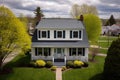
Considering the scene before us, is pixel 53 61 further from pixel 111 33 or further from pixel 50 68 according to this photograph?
pixel 111 33

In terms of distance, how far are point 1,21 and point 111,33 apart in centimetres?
8674

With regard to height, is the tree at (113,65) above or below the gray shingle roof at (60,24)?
below

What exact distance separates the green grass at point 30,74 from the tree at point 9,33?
3.18 meters

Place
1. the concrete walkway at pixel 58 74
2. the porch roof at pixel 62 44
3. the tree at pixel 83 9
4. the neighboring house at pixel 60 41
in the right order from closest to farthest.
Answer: the concrete walkway at pixel 58 74
the porch roof at pixel 62 44
the neighboring house at pixel 60 41
the tree at pixel 83 9

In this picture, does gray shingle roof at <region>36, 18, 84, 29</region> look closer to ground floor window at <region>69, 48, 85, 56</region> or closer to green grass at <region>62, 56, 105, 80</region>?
ground floor window at <region>69, 48, 85, 56</region>

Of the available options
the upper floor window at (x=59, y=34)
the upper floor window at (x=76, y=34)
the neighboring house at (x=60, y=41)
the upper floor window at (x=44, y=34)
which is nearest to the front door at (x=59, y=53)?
the neighboring house at (x=60, y=41)

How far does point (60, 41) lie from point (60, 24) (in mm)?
3167

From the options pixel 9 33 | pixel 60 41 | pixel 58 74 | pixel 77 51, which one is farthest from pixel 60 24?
pixel 9 33

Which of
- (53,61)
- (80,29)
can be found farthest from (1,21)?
(80,29)

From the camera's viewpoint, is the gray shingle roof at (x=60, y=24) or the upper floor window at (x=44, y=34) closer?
the upper floor window at (x=44, y=34)

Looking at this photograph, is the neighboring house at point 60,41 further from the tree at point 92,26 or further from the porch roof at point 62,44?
the tree at point 92,26

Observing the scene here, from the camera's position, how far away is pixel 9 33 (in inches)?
1372

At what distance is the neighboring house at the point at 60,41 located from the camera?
4125cm

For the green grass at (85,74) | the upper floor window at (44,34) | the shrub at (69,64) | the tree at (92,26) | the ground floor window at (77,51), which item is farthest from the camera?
the tree at (92,26)
